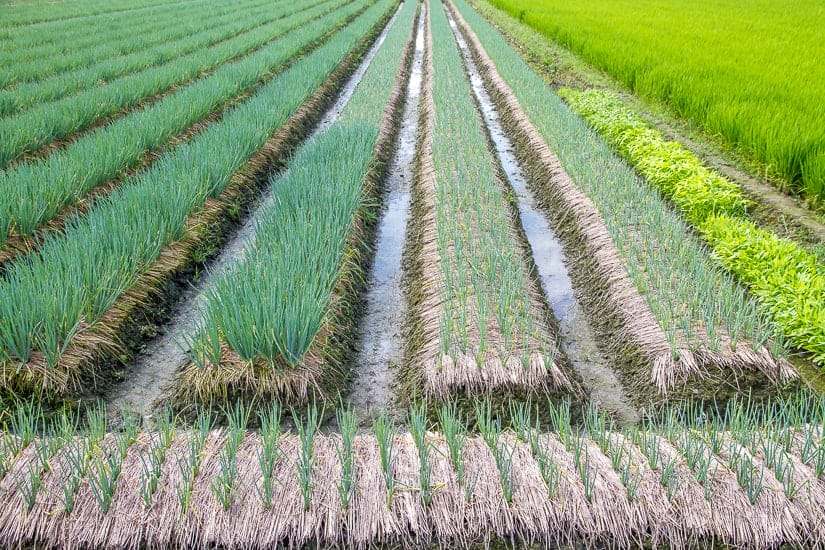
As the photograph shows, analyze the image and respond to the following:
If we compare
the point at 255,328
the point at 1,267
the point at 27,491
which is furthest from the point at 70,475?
the point at 1,267

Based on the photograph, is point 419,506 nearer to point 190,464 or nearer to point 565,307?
point 190,464

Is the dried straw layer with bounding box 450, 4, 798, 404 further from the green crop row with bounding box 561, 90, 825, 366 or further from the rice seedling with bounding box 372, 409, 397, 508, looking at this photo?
the rice seedling with bounding box 372, 409, 397, 508

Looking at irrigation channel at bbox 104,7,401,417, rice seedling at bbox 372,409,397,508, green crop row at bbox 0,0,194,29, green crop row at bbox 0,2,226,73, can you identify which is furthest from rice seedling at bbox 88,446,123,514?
green crop row at bbox 0,0,194,29

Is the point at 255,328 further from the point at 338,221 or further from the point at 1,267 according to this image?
the point at 1,267

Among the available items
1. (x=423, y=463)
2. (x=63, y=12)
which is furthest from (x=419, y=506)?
(x=63, y=12)

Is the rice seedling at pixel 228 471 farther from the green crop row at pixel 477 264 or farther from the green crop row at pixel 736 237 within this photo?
the green crop row at pixel 736 237

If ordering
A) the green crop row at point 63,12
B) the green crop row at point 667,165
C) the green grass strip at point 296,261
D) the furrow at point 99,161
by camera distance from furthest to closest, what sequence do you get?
the green crop row at point 63,12 < the green crop row at point 667,165 < the furrow at point 99,161 < the green grass strip at point 296,261

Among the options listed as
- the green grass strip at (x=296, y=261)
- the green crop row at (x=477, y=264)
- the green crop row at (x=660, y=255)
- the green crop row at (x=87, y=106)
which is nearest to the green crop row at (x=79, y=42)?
the green crop row at (x=87, y=106)
